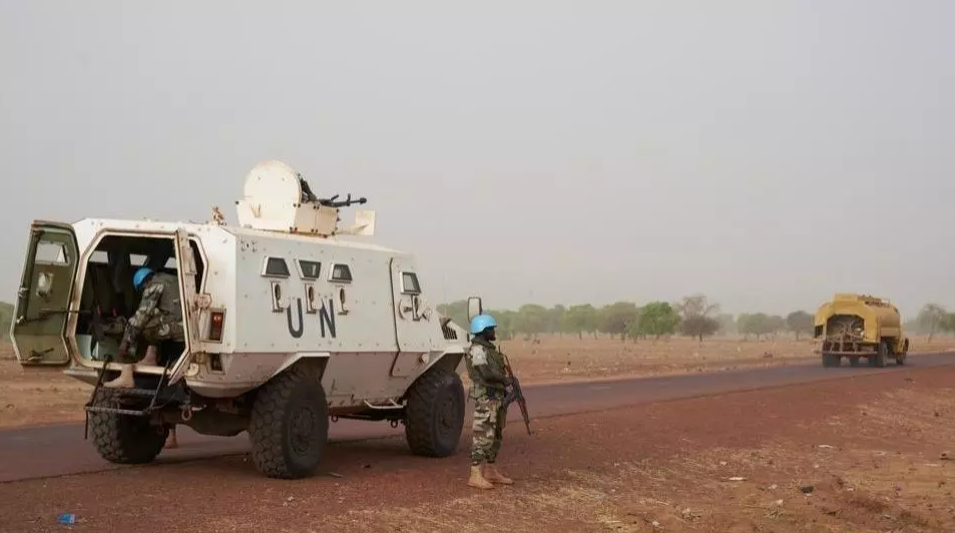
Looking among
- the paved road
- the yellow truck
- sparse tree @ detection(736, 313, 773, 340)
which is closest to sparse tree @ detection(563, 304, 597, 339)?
sparse tree @ detection(736, 313, 773, 340)

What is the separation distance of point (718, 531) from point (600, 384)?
21375 mm

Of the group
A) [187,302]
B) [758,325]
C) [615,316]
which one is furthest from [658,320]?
[187,302]

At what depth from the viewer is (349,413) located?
1353 centimetres

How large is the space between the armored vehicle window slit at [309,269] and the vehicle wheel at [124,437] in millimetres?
2255

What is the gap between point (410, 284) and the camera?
13891mm

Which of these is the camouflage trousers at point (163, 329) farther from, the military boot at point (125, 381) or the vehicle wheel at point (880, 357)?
the vehicle wheel at point (880, 357)

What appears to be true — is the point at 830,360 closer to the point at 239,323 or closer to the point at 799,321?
the point at 239,323

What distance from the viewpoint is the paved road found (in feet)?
40.8

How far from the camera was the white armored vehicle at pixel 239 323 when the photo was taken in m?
10.8

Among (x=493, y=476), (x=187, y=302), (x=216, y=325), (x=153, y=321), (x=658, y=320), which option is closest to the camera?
(x=187, y=302)

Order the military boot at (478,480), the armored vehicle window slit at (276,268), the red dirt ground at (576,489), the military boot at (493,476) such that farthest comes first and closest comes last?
the military boot at (493,476) → the military boot at (478,480) → the armored vehicle window slit at (276,268) → the red dirt ground at (576,489)

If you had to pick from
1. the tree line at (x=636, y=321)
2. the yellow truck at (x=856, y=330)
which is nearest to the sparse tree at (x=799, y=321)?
the tree line at (x=636, y=321)

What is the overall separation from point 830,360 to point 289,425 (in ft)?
129

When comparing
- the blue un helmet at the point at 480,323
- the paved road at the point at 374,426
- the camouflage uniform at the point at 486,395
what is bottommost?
the paved road at the point at 374,426
